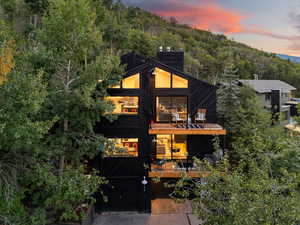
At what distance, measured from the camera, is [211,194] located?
571cm

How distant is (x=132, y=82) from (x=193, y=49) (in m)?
39.5

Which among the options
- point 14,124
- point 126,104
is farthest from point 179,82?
point 14,124

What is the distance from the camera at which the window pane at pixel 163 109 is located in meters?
13.7

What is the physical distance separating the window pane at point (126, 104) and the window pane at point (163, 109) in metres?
2.29

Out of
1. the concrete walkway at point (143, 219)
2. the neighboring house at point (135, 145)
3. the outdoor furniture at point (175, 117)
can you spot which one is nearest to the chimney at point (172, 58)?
the neighboring house at point (135, 145)

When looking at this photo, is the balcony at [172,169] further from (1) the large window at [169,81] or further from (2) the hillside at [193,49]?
(2) the hillside at [193,49]

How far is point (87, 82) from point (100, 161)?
4683 mm

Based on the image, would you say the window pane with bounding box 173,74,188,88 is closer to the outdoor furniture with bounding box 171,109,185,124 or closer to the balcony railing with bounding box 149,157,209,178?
the outdoor furniture with bounding box 171,109,185,124

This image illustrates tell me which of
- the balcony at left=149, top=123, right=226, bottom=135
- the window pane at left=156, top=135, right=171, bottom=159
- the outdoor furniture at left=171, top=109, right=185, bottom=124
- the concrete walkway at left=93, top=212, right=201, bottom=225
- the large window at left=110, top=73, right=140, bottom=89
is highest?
the large window at left=110, top=73, right=140, bottom=89

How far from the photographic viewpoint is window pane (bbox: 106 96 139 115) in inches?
463

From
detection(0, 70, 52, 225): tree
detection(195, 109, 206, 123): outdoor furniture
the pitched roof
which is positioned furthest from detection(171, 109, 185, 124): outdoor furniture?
the pitched roof

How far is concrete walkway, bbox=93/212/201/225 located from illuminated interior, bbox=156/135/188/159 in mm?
3413

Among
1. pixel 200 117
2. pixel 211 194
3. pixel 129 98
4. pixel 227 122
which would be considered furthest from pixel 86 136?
pixel 227 122

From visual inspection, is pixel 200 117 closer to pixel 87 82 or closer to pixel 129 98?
pixel 129 98
